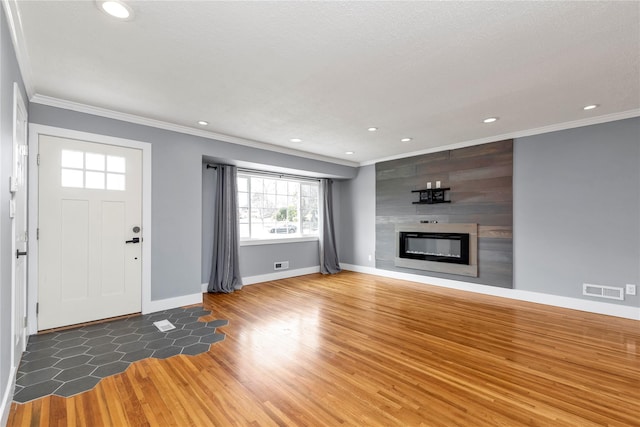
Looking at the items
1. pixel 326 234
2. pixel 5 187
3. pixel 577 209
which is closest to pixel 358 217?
pixel 326 234

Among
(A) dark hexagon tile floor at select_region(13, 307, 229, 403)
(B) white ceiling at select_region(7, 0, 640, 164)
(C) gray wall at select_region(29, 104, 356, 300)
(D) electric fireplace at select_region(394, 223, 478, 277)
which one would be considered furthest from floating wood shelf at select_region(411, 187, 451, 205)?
(A) dark hexagon tile floor at select_region(13, 307, 229, 403)

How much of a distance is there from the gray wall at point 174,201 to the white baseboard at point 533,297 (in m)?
3.92

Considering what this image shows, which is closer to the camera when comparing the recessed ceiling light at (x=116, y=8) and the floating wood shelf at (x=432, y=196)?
the recessed ceiling light at (x=116, y=8)

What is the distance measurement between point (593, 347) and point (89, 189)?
18.3 ft

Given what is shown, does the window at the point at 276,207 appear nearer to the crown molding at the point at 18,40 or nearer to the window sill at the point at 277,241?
the window sill at the point at 277,241

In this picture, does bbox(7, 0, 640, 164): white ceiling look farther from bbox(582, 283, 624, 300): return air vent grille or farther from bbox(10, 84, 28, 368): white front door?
bbox(582, 283, 624, 300): return air vent grille

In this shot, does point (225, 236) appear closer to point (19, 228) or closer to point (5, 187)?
point (19, 228)

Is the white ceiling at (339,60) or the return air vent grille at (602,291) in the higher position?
the white ceiling at (339,60)

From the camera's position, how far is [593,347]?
9.31ft

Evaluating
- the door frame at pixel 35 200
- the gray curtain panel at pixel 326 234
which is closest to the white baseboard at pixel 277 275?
the gray curtain panel at pixel 326 234

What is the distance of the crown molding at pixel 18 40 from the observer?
5.86 feet

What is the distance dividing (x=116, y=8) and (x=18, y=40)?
39.4 inches

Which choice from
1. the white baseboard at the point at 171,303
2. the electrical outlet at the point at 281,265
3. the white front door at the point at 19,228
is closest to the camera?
the white front door at the point at 19,228

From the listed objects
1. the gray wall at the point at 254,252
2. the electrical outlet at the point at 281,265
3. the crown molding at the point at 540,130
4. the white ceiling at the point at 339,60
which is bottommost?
the electrical outlet at the point at 281,265
